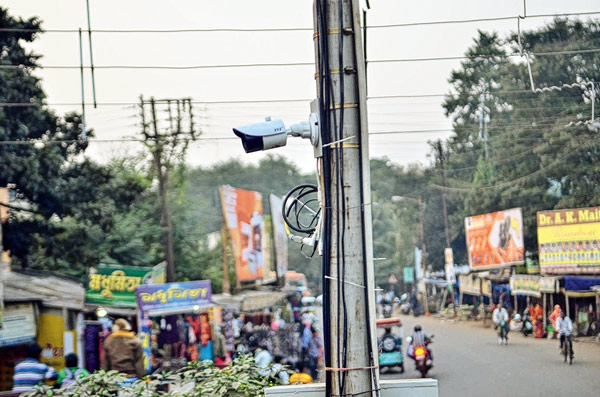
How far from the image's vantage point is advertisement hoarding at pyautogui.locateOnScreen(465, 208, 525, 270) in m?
32.8

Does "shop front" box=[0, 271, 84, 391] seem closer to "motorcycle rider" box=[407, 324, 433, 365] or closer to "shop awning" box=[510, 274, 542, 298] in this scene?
"motorcycle rider" box=[407, 324, 433, 365]

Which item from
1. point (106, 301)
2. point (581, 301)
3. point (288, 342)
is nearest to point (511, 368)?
point (581, 301)

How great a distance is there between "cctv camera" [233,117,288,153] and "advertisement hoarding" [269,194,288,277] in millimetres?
25224

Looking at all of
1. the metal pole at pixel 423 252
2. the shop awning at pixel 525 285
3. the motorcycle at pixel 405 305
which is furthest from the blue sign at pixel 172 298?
the motorcycle at pixel 405 305

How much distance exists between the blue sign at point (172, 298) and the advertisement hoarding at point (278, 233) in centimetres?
804

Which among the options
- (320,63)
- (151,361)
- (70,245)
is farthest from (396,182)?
(320,63)

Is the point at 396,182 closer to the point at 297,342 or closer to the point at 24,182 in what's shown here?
the point at 297,342

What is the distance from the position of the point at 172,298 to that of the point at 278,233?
11.9m

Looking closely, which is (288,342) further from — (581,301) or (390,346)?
(581,301)

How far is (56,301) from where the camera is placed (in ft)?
64.8

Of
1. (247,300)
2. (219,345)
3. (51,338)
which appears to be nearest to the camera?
(51,338)

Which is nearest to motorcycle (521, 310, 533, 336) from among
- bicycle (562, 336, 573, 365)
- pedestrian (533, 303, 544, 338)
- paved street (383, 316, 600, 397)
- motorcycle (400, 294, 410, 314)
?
paved street (383, 316, 600, 397)

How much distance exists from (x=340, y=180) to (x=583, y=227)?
78.2 feet

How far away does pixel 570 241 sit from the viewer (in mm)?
27734
